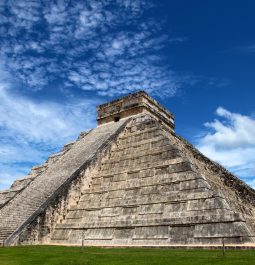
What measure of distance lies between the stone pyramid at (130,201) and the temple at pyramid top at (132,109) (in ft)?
9.75

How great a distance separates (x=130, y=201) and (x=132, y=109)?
31.3ft

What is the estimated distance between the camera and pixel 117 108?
2153cm

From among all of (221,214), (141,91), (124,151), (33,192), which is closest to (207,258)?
(221,214)

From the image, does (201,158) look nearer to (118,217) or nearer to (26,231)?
(118,217)

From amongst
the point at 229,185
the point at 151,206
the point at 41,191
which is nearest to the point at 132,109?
the point at 229,185

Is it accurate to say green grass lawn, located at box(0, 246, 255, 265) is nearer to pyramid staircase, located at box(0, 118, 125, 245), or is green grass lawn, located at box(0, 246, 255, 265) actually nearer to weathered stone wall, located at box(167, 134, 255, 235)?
pyramid staircase, located at box(0, 118, 125, 245)

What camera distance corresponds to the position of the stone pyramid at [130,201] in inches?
387

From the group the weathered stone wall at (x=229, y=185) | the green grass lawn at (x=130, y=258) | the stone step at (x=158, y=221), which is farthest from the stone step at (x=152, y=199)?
the weathered stone wall at (x=229, y=185)

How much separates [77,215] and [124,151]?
3.80 meters

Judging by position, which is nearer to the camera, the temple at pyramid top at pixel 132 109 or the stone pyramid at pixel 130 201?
the stone pyramid at pixel 130 201

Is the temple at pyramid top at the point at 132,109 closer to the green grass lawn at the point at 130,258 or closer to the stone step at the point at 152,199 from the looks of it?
the stone step at the point at 152,199

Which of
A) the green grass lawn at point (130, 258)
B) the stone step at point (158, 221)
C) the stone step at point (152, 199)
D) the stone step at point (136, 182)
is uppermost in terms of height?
the stone step at point (136, 182)

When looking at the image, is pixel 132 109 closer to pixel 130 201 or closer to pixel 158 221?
pixel 130 201

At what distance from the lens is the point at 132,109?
20.5 m
